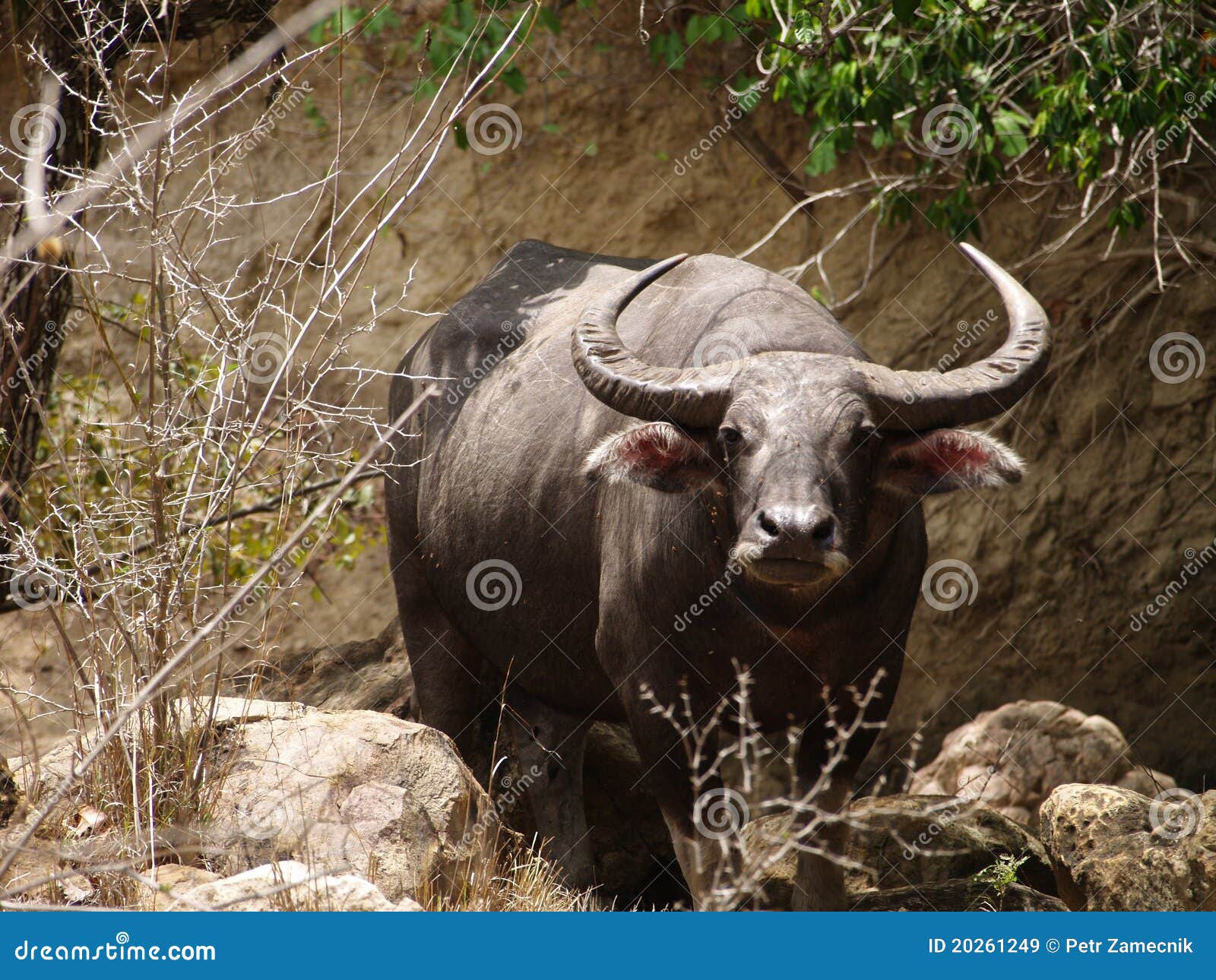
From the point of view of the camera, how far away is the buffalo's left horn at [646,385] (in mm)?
4742

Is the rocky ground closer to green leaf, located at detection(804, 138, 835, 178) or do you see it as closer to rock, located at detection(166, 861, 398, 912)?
rock, located at detection(166, 861, 398, 912)

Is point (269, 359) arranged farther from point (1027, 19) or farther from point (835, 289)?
point (1027, 19)

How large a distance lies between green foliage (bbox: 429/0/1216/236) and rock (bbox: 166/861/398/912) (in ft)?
12.0

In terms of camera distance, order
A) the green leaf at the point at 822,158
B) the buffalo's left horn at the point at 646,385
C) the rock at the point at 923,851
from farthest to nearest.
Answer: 1. the green leaf at the point at 822,158
2. the rock at the point at 923,851
3. the buffalo's left horn at the point at 646,385

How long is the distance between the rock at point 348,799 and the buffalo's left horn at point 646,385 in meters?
1.43

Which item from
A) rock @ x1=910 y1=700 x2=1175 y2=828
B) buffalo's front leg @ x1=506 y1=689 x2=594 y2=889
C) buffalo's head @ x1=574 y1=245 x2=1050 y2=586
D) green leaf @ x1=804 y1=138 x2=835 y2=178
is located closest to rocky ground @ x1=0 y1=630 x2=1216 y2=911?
buffalo's front leg @ x1=506 y1=689 x2=594 y2=889

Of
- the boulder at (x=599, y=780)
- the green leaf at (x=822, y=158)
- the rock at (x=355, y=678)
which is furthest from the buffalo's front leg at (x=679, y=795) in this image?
the green leaf at (x=822, y=158)

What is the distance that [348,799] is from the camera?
4656 mm

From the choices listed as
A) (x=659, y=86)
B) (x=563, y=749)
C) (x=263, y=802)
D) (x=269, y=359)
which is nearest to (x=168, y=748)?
(x=263, y=802)

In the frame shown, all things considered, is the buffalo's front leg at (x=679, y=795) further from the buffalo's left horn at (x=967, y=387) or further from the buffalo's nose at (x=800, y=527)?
the buffalo's left horn at (x=967, y=387)

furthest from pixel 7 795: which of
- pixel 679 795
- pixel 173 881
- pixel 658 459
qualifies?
pixel 658 459

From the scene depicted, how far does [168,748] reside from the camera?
15.6ft

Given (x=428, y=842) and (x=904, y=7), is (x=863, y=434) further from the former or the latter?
(x=428, y=842)

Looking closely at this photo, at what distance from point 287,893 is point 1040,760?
192 inches
